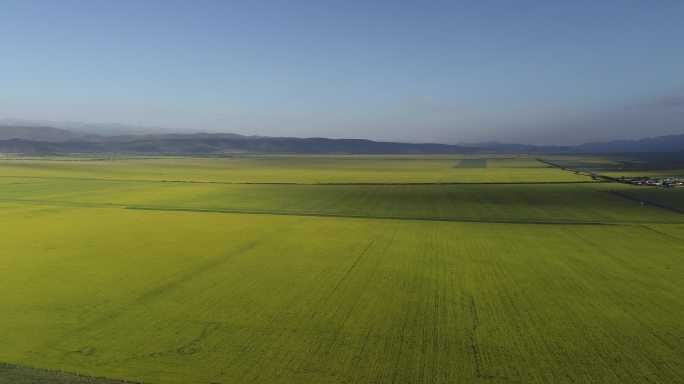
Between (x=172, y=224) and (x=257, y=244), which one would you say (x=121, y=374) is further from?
(x=172, y=224)

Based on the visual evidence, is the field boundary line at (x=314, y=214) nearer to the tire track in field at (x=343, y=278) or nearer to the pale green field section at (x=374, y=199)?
the pale green field section at (x=374, y=199)

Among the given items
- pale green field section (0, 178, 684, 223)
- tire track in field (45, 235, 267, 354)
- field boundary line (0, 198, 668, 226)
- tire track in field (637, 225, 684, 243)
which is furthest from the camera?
pale green field section (0, 178, 684, 223)

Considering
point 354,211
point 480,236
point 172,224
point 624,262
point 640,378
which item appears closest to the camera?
point 640,378

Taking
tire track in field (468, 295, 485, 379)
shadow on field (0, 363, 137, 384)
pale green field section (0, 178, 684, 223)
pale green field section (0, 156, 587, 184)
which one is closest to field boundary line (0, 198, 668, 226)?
pale green field section (0, 178, 684, 223)

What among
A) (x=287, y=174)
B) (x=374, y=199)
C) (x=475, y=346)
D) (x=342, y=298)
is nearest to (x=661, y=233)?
(x=475, y=346)

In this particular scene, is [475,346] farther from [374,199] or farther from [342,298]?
[374,199]

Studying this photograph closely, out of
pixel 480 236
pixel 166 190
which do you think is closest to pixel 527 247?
pixel 480 236

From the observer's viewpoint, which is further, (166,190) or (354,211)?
(166,190)

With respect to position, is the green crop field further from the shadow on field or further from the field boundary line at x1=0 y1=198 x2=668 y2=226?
the field boundary line at x1=0 y1=198 x2=668 y2=226
